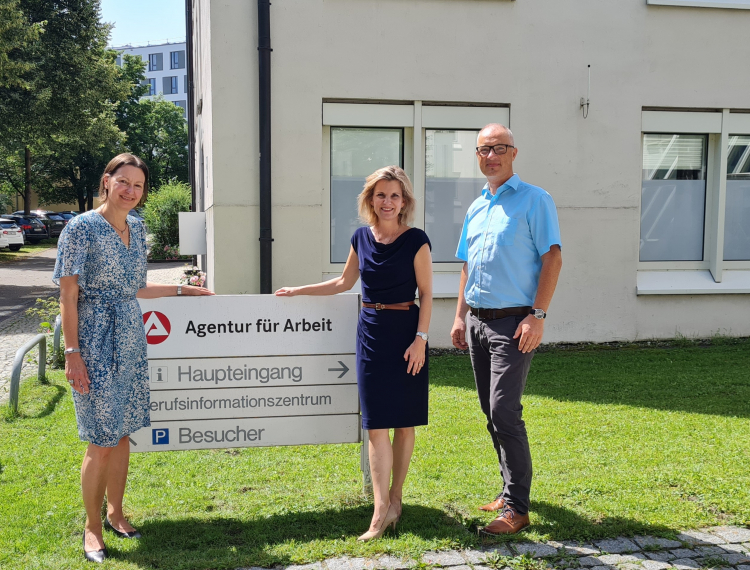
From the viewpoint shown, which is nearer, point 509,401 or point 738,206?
point 509,401

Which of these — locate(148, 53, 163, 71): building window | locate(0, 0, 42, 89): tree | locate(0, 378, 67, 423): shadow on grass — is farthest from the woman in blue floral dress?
locate(148, 53, 163, 71): building window

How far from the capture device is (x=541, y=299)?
3.72m

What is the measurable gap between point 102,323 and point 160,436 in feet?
3.27

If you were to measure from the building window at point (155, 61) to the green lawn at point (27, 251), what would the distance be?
216ft

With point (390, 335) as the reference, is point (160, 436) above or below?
below

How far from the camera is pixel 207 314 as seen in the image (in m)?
4.36

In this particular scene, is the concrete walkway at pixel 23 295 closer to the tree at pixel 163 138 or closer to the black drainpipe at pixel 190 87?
the black drainpipe at pixel 190 87

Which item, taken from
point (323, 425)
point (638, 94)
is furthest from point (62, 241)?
point (638, 94)

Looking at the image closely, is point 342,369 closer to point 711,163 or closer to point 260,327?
point 260,327

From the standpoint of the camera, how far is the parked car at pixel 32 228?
141ft

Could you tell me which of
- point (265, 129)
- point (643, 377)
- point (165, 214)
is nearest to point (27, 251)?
point (165, 214)

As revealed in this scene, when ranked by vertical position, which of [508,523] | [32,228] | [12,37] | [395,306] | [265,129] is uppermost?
[12,37]

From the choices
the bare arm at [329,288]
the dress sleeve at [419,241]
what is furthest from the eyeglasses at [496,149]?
the bare arm at [329,288]

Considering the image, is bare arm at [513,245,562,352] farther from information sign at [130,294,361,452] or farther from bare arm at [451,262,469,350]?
information sign at [130,294,361,452]
